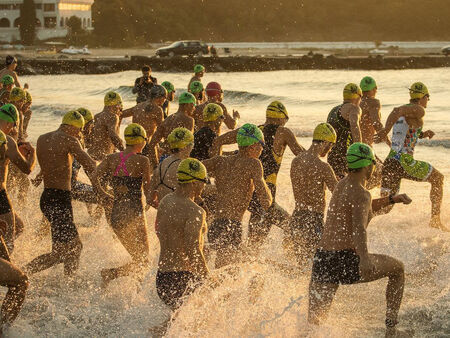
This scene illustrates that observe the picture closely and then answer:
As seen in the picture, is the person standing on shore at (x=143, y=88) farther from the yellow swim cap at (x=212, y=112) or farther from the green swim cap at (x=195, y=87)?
the yellow swim cap at (x=212, y=112)

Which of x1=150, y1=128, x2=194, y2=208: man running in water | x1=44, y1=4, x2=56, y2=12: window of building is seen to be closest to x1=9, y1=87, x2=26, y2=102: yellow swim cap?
x1=150, y1=128, x2=194, y2=208: man running in water

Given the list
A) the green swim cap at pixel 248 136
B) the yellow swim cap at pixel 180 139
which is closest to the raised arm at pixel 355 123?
the green swim cap at pixel 248 136

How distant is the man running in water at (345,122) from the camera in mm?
9391

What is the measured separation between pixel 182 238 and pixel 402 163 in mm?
4724

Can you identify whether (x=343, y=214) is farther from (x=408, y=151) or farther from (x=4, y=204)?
(x=408, y=151)

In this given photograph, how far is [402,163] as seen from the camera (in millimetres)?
9477

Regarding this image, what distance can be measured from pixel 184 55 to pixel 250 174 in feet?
184

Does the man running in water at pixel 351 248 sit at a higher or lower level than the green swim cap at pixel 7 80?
lower

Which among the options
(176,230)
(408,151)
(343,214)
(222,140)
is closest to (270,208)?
(222,140)

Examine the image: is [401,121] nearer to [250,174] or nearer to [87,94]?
[250,174]

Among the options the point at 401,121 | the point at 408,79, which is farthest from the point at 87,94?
the point at 401,121

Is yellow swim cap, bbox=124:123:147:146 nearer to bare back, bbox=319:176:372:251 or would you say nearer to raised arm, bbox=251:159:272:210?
raised arm, bbox=251:159:272:210

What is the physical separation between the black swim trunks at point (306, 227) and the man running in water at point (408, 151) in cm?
218

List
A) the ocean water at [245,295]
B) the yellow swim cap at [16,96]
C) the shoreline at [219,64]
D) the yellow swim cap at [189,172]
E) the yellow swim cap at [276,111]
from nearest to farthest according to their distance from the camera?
the yellow swim cap at [189,172]
the ocean water at [245,295]
the yellow swim cap at [276,111]
the yellow swim cap at [16,96]
the shoreline at [219,64]
